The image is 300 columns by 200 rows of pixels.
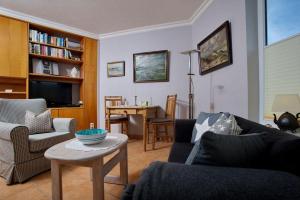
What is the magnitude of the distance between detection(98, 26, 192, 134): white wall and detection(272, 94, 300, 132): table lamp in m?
2.32

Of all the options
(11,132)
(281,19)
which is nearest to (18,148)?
(11,132)

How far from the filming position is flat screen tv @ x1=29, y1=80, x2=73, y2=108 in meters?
3.55

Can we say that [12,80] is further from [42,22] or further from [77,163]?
[77,163]

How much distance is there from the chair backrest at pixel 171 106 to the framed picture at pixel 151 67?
1.70 ft

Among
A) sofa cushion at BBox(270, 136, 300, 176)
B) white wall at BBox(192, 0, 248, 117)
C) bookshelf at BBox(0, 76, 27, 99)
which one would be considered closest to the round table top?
sofa cushion at BBox(270, 136, 300, 176)

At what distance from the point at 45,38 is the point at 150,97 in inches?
97.5

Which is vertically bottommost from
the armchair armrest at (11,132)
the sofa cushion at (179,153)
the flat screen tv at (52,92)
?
the sofa cushion at (179,153)

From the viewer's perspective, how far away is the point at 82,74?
420 centimetres

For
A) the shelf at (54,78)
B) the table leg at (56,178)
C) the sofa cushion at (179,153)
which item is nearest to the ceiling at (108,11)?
the shelf at (54,78)

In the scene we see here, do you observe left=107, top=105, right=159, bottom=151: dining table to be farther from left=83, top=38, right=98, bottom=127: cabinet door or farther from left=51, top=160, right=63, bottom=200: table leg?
left=51, top=160, right=63, bottom=200: table leg

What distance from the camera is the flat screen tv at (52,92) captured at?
3551mm

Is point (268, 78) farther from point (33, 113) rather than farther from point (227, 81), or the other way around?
point (33, 113)

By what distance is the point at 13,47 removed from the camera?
10.6 ft

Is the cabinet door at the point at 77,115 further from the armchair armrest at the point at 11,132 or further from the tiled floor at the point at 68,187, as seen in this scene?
the armchair armrest at the point at 11,132
